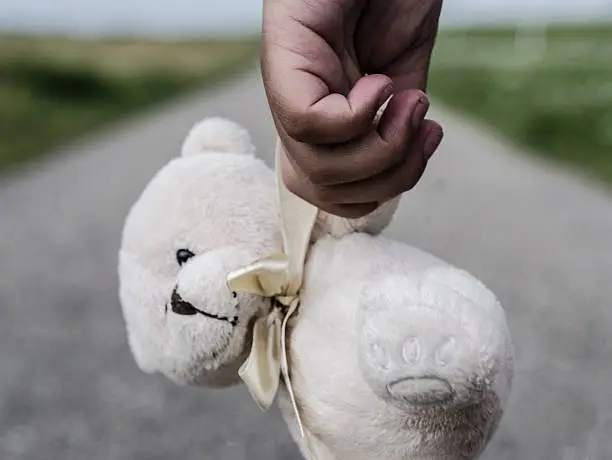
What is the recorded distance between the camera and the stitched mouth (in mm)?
645

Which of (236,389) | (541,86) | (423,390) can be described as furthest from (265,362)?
(541,86)

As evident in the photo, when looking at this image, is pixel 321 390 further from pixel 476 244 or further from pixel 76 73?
pixel 76 73

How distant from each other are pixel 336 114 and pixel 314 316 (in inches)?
7.3

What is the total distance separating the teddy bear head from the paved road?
12 cm

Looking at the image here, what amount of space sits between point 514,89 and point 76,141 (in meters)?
1.87

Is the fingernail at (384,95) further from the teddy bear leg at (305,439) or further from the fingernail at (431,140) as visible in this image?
the teddy bear leg at (305,439)

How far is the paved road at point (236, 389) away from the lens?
1354 mm

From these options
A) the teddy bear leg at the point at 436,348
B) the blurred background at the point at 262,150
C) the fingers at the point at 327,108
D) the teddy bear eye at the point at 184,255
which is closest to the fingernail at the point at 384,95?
the fingers at the point at 327,108

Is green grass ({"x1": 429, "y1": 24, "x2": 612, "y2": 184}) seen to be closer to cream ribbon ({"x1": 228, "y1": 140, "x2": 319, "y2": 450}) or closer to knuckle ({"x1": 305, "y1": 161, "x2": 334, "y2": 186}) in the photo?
cream ribbon ({"x1": 228, "y1": 140, "x2": 319, "y2": 450})

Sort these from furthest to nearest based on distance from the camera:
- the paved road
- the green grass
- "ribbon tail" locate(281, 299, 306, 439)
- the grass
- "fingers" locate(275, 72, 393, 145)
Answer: the grass < the green grass < the paved road < "ribbon tail" locate(281, 299, 306, 439) < "fingers" locate(275, 72, 393, 145)

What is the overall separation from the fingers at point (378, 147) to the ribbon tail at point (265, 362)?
174 mm

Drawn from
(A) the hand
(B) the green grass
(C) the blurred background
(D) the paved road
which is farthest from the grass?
(A) the hand

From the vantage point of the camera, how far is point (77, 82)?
464cm

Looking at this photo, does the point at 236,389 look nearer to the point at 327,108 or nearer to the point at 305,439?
the point at 305,439
